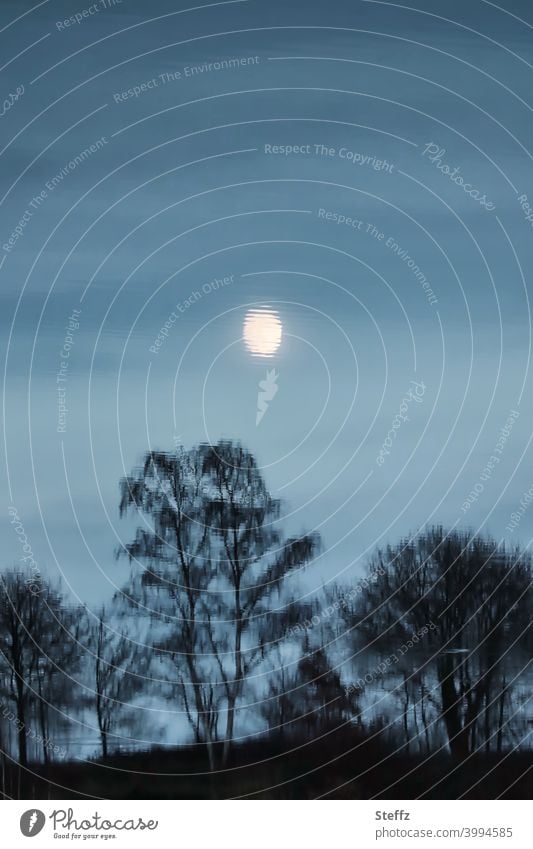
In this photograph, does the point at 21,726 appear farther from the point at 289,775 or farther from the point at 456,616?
the point at 456,616

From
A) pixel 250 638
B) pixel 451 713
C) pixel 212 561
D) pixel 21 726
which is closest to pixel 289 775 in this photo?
pixel 250 638

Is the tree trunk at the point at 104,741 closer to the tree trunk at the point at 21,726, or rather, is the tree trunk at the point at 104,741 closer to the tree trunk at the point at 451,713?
the tree trunk at the point at 21,726

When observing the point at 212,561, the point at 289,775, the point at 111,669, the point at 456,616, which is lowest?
the point at 289,775

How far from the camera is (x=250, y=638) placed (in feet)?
11.0

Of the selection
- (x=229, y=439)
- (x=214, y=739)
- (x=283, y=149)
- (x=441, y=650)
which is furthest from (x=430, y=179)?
(x=214, y=739)

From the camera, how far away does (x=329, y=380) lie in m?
3.44

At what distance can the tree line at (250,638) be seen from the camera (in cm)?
330

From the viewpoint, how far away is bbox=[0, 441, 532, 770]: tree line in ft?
10.8

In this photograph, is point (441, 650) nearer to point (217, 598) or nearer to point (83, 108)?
point (217, 598)

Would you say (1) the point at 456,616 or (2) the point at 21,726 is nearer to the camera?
(2) the point at 21,726

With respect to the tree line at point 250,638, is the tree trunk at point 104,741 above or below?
below

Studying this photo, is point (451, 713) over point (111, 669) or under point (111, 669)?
under

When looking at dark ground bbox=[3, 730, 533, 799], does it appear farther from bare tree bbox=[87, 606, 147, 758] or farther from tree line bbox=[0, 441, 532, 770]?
bare tree bbox=[87, 606, 147, 758]

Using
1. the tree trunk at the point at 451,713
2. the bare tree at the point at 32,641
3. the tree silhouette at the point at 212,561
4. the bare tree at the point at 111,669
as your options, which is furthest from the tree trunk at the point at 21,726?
the tree trunk at the point at 451,713
